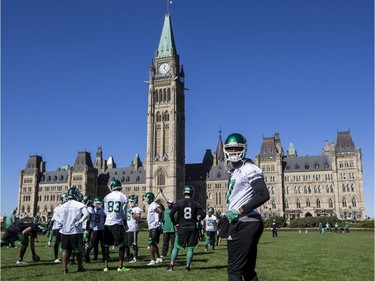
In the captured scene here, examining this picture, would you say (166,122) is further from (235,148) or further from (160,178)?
(235,148)

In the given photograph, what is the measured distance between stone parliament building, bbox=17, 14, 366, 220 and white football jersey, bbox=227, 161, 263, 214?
3521 inches

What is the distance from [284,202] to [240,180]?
9398cm

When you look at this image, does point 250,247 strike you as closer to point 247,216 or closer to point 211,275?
point 247,216

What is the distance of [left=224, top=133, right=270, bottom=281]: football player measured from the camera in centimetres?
606

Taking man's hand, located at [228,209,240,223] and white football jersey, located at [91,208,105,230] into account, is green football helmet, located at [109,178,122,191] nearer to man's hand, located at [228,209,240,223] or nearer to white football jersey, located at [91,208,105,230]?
white football jersey, located at [91,208,105,230]

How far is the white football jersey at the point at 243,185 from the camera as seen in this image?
634cm

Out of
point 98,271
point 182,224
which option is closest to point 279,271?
point 182,224

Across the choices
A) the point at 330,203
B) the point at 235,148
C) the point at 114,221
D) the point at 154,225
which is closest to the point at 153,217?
the point at 154,225

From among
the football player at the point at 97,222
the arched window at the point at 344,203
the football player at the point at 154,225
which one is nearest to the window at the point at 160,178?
the arched window at the point at 344,203

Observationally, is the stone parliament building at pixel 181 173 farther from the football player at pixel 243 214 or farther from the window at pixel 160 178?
the football player at pixel 243 214

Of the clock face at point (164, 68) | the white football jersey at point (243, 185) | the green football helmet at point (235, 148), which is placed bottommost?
the white football jersey at point (243, 185)

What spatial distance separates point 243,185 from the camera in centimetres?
642

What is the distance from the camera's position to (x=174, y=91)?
4136 inches

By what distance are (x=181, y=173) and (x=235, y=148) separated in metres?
97.5
